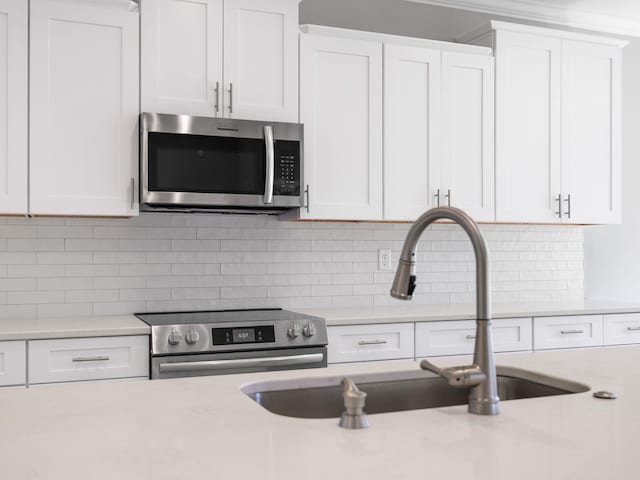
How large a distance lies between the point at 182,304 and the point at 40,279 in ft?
2.33

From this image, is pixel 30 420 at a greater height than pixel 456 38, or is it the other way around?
pixel 456 38

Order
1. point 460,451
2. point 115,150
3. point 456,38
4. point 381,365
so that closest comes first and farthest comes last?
point 460,451, point 381,365, point 115,150, point 456,38

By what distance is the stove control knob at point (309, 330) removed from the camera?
3150 mm

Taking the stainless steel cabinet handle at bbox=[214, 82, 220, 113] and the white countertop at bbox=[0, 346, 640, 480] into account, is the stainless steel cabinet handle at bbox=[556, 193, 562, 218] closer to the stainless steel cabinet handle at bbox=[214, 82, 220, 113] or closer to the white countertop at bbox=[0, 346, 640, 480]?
the stainless steel cabinet handle at bbox=[214, 82, 220, 113]

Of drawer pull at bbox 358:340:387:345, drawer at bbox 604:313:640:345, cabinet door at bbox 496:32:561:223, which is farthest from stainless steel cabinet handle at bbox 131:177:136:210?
drawer at bbox 604:313:640:345

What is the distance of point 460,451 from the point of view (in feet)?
3.71

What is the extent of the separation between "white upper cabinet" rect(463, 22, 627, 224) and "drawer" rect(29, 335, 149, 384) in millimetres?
2182

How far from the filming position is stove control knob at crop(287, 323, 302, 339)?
3.12 metres

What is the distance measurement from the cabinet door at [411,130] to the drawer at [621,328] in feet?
4.05

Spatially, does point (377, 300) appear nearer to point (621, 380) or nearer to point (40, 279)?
point (40, 279)

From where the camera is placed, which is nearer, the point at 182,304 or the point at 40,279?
the point at 40,279

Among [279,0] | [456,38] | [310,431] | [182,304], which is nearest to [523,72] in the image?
[456,38]

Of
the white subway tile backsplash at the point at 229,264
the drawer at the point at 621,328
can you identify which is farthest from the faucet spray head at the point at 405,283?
the drawer at the point at 621,328

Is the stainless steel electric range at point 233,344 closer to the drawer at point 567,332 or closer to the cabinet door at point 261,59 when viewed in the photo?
the cabinet door at point 261,59
